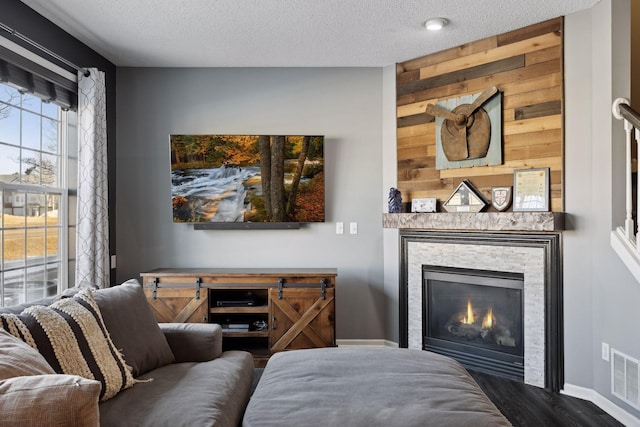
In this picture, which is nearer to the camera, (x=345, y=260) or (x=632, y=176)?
(x=632, y=176)

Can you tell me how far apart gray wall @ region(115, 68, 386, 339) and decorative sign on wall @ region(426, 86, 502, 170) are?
0.61 metres

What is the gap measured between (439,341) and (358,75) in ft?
8.09

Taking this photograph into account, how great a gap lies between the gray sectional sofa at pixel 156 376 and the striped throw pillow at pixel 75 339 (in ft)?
0.18

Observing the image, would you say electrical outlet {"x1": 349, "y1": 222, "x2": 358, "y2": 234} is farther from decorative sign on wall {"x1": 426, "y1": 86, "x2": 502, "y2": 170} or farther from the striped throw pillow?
the striped throw pillow

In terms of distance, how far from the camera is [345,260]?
410 cm

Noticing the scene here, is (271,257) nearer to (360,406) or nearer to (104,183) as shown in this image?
(104,183)

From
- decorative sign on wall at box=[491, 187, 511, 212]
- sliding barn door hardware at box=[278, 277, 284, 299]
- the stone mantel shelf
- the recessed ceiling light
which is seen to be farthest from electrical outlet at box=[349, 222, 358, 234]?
the recessed ceiling light

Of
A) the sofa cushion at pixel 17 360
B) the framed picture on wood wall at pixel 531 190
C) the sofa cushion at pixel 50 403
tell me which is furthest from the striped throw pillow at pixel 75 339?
the framed picture on wood wall at pixel 531 190

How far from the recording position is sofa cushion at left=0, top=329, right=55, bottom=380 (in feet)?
4.25

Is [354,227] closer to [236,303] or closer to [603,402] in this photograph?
[236,303]

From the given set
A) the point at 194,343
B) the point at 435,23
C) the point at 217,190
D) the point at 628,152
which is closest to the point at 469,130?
the point at 435,23

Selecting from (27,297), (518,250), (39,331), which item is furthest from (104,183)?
(518,250)

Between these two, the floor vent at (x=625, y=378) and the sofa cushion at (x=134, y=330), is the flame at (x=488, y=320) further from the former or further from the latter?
the sofa cushion at (x=134, y=330)

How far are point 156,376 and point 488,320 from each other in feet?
8.39
